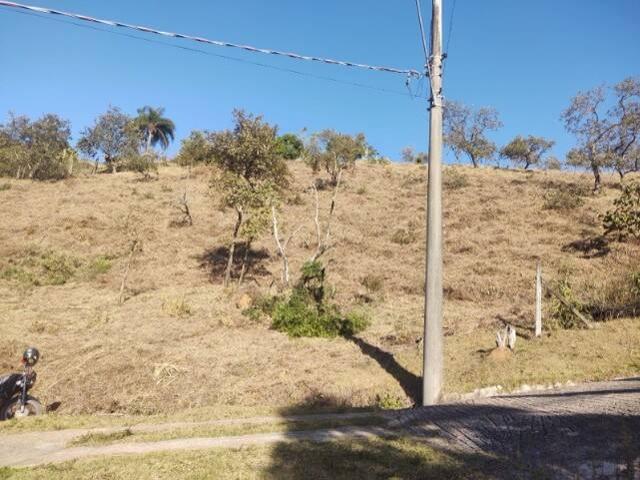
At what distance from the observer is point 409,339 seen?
13.9m

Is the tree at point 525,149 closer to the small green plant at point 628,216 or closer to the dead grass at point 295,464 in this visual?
the small green plant at point 628,216

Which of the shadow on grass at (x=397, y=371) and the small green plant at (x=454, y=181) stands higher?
Result: the small green plant at (x=454, y=181)

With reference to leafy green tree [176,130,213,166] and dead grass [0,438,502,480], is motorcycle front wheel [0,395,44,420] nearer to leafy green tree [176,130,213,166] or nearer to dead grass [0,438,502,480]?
dead grass [0,438,502,480]

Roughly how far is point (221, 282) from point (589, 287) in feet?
48.1

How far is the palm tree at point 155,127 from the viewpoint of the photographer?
6675 cm

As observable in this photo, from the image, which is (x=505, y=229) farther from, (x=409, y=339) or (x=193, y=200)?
(x=193, y=200)

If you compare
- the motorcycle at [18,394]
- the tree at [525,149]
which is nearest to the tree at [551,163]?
the tree at [525,149]

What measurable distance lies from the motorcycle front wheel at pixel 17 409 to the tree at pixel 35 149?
4082cm

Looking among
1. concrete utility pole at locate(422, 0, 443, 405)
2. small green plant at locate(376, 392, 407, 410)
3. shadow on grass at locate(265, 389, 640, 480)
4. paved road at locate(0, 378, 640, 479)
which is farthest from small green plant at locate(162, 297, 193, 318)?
shadow on grass at locate(265, 389, 640, 480)

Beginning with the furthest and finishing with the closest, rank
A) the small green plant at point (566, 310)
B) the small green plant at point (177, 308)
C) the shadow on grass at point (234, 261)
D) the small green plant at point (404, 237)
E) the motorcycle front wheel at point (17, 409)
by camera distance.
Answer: the small green plant at point (404, 237), the shadow on grass at point (234, 261), the small green plant at point (177, 308), the small green plant at point (566, 310), the motorcycle front wheel at point (17, 409)

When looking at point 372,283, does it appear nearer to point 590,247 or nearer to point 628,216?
point 590,247

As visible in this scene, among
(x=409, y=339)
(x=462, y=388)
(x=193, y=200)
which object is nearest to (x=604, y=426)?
(x=462, y=388)

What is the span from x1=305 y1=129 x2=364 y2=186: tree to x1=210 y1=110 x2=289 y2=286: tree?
1314cm

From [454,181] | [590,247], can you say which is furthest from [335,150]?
[590,247]
